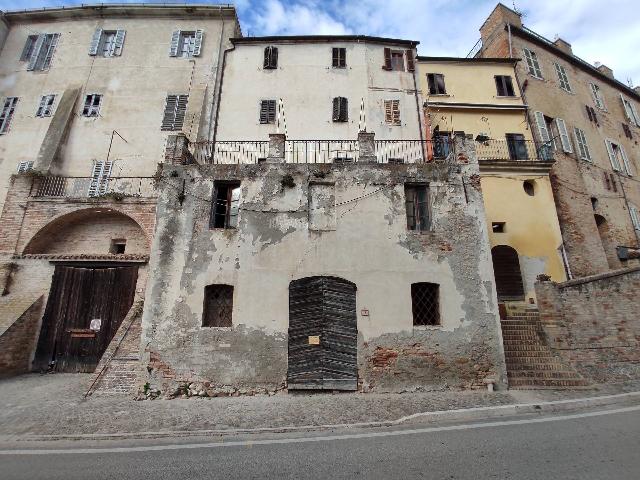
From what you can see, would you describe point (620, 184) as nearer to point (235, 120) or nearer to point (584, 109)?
point (584, 109)

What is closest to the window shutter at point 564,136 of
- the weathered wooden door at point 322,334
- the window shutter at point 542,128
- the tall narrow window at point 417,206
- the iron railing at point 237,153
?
the window shutter at point 542,128

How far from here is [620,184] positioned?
70.9ft

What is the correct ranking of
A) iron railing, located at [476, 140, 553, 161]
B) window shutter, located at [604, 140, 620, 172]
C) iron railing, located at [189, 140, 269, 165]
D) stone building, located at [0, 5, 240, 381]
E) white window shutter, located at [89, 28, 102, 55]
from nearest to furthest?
stone building, located at [0, 5, 240, 381] → iron railing, located at [189, 140, 269, 165] → iron railing, located at [476, 140, 553, 161] → white window shutter, located at [89, 28, 102, 55] → window shutter, located at [604, 140, 620, 172]

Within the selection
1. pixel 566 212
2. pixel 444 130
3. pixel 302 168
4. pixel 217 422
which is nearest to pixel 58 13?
pixel 302 168

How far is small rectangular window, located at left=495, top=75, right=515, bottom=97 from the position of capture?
2027cm

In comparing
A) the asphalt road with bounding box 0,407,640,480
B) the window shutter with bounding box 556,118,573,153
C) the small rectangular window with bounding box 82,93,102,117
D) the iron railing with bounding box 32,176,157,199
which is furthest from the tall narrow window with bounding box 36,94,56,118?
the window shutter with bounding box 556,118,573,153

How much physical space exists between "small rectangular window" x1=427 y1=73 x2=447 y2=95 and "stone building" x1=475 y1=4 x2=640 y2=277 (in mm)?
4621

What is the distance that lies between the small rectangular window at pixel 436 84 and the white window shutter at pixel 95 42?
66.4 ft

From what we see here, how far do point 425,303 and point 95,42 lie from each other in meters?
24.9

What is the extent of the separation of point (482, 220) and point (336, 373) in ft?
22.5

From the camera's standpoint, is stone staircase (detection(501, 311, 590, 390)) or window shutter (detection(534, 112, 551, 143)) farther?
window shutter (detection(534, 112, 551, 143))

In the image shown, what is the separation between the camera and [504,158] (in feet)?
60.4

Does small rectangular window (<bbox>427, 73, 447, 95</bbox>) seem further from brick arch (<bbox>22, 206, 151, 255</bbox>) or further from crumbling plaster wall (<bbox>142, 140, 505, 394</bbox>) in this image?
brick arch (<bbox>22, 206, 151, 255</bbox>)

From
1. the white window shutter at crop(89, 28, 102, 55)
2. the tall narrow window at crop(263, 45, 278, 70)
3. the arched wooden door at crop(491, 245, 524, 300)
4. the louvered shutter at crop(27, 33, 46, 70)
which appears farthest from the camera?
the white window shutter at crop(89, 28, 102, 55)
